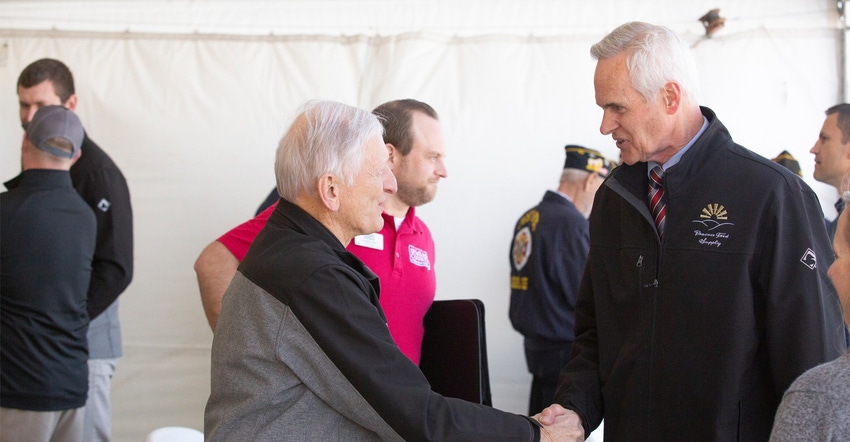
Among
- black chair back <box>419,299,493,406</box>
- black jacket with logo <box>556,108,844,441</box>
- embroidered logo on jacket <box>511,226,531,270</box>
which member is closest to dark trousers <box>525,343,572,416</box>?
embroidered logo on jacket <box>511,226,531,270</box>

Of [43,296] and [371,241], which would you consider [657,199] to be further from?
[43,296]

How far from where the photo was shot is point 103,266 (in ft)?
11.0

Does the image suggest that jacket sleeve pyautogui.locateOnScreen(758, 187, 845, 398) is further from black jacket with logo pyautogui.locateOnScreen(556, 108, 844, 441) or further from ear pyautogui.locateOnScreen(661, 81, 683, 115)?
ear pyautogui.locateOnScreen(661, 81, 683, 115)

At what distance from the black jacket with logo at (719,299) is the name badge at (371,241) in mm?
765

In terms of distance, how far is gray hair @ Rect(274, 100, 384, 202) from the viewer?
5.65 ft

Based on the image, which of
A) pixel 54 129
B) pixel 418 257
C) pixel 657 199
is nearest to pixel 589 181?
pixel 418 257

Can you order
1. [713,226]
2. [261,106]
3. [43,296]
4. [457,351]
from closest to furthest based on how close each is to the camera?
1. [713,226]
2. [457,351]
3. [43,296]
4. [261,106]

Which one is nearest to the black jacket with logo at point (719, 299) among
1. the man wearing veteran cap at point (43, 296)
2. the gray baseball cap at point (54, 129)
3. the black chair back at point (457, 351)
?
the black chair back at point (457, 351)

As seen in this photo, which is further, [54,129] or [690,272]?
[54,129]

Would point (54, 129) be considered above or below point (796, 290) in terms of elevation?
above

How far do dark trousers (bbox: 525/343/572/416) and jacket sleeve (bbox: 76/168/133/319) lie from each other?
205 centimetres

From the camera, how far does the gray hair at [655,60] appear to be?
1923mm

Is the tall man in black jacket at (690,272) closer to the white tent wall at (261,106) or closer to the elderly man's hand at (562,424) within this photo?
the elderly man's hand at (562,424)

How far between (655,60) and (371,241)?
1.00 m
